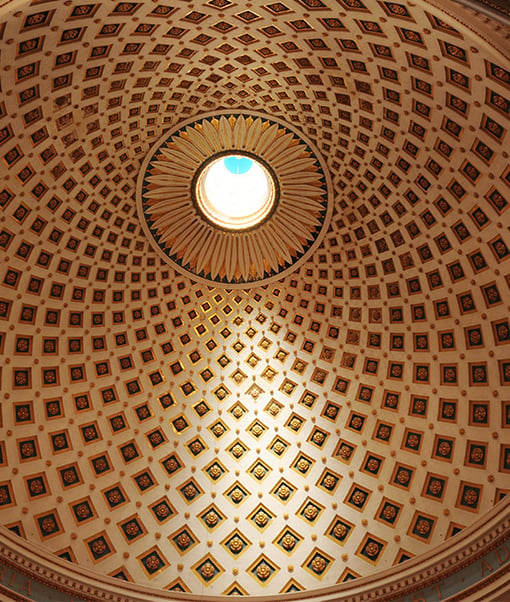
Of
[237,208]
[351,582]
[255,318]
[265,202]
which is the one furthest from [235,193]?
[351,582]

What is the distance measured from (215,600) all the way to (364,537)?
4.73 meters

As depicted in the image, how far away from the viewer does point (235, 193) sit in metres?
23.3

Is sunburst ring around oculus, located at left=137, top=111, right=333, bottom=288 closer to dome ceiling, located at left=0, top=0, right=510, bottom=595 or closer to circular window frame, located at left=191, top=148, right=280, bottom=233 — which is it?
circular window frame, located at left=191, top=148, right=280, bottom=233

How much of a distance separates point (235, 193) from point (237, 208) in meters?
1.15

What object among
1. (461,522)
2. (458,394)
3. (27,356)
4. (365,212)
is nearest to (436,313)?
(458,394)

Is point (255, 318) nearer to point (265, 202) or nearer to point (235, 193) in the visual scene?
point (265, 202)

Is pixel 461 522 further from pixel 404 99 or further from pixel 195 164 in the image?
pixel 195 164

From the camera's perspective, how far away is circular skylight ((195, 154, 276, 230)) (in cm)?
2103

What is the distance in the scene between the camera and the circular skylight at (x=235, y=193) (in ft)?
69.0

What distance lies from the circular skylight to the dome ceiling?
238cm

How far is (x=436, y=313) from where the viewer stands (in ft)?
59.0

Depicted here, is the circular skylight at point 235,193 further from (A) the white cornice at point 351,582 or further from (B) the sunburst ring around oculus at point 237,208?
(A) the white cornice at point 351,582

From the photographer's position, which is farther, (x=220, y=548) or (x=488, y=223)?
(x=220, y=548)

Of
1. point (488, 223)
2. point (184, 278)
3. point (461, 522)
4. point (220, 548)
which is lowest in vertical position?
point (220, 548)
